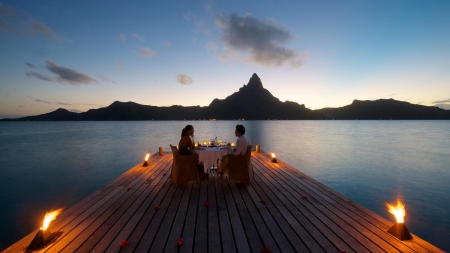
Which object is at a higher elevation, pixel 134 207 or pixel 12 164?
pixel 134 207

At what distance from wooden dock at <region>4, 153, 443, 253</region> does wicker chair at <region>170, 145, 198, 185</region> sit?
0.28 m

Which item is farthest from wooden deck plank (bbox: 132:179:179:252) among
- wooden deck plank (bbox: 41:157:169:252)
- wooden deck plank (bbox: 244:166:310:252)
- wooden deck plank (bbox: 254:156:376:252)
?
wooden deck plank (bbox: 254:156:376:252)

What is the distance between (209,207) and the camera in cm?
494

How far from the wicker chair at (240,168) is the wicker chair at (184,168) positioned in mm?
999

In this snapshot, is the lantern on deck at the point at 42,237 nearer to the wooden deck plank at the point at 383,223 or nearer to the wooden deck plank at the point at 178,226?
the wooden deck plank at the point at 178,226

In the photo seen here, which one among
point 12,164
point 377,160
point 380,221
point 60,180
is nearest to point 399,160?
point 377,160

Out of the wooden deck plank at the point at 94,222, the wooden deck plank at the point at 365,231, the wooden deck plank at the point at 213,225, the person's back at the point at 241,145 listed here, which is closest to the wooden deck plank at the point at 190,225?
the wooden deck plank at the point at 213,225

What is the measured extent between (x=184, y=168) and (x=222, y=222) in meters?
2.59

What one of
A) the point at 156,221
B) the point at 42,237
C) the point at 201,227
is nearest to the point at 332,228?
the point at 201,227

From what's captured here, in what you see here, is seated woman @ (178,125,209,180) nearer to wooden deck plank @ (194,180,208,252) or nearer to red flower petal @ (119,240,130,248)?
wooden deck plank @ (194,180,208,252)

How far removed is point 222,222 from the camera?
13.8 feet

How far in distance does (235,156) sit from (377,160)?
19.2m

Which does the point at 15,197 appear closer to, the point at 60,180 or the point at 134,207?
the point at 60,180

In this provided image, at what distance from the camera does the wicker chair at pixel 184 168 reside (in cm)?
642
